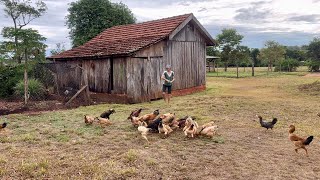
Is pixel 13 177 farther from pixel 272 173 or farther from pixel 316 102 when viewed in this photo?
pixel 316 102

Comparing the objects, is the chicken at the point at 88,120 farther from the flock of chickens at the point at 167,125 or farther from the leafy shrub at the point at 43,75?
the leafy shrub at the point at 43,75

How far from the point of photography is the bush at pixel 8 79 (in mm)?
17266

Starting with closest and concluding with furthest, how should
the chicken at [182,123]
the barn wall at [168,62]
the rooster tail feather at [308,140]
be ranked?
the rooster tail feather at [308,140] < the chicken at [182,123] < the barn wall at [168,62]

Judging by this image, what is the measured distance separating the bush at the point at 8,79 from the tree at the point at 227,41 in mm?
43490

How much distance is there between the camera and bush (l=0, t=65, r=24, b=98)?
1727 centimetres

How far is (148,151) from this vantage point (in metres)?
7.14

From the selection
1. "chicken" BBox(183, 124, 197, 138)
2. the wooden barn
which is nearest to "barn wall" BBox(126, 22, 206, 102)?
the wooden barn

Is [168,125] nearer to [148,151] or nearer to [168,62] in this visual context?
[148,151]

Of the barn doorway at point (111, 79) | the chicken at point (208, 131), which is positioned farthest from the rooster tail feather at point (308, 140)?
the barn doorway at point (111, 79)

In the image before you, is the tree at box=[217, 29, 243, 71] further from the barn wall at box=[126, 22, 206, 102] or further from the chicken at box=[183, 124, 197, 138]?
the chicken at box=[183, 124, 197, 138]

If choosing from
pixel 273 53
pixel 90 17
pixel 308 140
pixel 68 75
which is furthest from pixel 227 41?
pixel 308 140

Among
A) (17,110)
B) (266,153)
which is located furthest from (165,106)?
(266,153)

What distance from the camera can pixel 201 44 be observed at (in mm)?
20641

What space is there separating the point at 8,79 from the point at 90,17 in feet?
46.2
